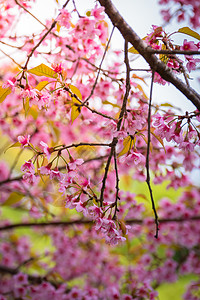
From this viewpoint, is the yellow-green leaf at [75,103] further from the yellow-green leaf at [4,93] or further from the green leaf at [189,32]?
the green leaf at [189,32]

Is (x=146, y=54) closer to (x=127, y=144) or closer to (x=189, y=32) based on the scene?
(x=189, y=32)

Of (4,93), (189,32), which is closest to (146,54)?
(189,32)

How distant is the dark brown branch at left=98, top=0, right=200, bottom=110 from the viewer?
821 mm

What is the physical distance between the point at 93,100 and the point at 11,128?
2.01 feet

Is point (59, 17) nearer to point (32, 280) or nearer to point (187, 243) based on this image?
point (32, 280)

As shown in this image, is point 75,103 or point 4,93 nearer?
point 4,93

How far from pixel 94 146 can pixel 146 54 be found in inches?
14.0

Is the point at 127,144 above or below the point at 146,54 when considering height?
below

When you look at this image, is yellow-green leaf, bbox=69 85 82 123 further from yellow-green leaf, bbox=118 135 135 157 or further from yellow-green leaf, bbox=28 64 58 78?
yellow-green leaf, bbox=118 135 135 157

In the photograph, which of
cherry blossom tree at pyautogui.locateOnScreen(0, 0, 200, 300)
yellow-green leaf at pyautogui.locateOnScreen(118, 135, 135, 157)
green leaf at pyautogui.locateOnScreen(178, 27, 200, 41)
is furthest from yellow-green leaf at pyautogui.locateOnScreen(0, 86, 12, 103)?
green leaf at pyautogui.locateOnScreen(178, 27, 200, 41)

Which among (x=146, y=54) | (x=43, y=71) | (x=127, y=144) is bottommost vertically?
(x=127, y=144)

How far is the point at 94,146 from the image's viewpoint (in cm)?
105

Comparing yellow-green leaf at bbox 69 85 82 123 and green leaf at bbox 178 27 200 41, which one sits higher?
green leaf at bbox 178 27 200 41

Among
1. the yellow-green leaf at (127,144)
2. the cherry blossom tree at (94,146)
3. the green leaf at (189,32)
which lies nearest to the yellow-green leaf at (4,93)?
the cherry blossom tree at (94,146)
